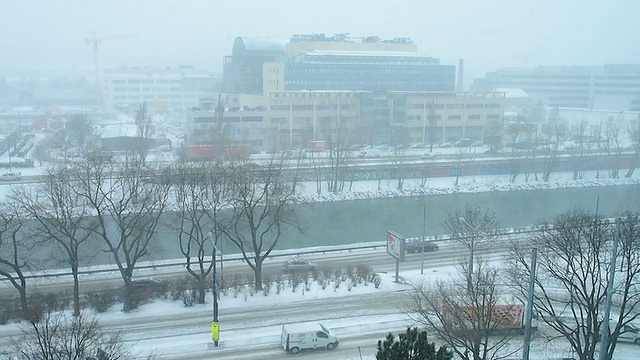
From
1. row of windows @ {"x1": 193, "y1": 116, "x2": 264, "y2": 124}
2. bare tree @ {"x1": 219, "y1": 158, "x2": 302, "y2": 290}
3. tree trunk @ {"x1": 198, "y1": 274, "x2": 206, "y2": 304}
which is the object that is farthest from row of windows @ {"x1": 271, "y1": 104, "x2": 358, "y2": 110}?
tree trunk @ {"x1": 198, "y1": 274, "x2": 206, "y2": 304}

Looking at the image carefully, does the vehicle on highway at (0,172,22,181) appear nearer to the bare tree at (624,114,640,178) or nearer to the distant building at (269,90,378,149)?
the distant building at (269,90,378,149)

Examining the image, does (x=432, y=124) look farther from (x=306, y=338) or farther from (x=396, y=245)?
(x=306, y=338)

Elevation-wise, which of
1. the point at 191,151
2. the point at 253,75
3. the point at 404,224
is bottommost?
the point at 404,224

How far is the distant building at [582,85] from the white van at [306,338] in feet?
119

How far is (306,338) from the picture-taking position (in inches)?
263

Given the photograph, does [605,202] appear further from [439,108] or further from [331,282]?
[331,282]

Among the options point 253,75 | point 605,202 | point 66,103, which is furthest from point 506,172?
point 66,103

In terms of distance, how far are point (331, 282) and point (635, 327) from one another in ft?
14.7

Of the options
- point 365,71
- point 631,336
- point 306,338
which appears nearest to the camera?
point 306,338

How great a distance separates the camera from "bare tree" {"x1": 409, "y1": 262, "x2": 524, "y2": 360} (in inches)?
215

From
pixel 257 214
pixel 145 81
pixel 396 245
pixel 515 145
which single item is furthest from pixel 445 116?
pixel 145 81

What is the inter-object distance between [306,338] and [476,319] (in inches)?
83.9

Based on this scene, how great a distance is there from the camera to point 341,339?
7.11 metres

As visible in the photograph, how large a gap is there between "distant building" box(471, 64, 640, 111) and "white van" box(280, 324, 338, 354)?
3633 cm
